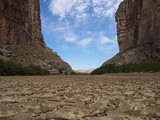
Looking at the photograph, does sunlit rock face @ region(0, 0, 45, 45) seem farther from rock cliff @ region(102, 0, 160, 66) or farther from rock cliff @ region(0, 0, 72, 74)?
rock cliff @ region(102, 0, 160, 66)

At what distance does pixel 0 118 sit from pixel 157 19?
2416 cm

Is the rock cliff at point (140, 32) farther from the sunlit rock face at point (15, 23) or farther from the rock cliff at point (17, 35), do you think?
the sunlit rock face at point (15, 23)

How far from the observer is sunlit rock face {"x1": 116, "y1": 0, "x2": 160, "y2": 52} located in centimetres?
2086

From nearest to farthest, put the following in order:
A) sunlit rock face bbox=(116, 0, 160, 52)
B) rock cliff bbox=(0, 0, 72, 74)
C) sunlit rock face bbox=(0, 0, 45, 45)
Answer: rock cliff bbox=(0, 0, 72, 74) < sunlit rock face bbox=(0, 0, 45, 45) < sunlit rock face bbox=(116, 0, 160, 52)

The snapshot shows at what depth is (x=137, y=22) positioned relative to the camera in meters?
27.7

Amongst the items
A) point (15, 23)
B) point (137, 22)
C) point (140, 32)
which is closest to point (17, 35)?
point (15, 23)

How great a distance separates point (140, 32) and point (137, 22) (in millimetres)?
4226

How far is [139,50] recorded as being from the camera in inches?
855

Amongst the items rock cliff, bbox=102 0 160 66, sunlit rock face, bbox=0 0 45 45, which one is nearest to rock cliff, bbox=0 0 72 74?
sunlit rock face, bbox=0 0 45 45

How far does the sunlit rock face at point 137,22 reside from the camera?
68.4 ft

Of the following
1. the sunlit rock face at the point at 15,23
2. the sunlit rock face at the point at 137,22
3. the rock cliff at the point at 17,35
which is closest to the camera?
the rock cliff at the point at 17,35

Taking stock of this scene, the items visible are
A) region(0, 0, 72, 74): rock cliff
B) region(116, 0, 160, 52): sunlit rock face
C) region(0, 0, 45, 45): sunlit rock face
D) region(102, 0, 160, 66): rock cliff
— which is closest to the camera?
region(0, 0, 72, 74): rock cliff

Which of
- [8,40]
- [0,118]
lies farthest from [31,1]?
[0,118]

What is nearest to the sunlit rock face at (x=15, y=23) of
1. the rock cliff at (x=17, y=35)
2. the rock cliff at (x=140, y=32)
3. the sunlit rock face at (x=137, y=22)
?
the rock cliff at (x=17, y=35)
